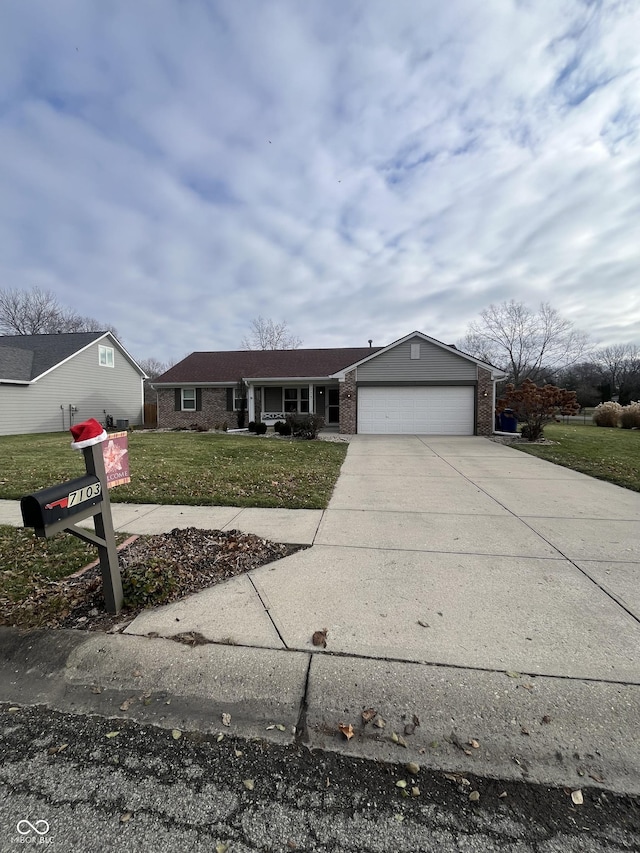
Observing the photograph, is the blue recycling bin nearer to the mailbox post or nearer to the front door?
the front door

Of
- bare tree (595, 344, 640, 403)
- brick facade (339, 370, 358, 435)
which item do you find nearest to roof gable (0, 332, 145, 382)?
brick facade (339, 370, 358, 435)

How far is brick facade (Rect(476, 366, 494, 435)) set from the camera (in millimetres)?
17094

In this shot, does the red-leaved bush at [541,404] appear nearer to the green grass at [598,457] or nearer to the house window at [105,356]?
the green grass at [598,457]

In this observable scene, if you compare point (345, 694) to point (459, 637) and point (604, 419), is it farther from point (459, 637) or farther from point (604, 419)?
point (604, 419)

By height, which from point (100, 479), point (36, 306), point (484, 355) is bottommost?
point (100, 479)

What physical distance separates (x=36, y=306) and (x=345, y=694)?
146ft

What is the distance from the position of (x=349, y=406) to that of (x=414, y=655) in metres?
15.2

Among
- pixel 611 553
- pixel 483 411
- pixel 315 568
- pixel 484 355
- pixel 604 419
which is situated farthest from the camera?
pixel 484 355

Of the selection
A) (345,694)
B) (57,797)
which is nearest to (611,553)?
(345,694)

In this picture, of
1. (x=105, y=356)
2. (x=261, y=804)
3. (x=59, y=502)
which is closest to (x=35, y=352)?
(x=105, y=356)

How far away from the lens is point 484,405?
1711 cm

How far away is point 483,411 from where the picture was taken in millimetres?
17109

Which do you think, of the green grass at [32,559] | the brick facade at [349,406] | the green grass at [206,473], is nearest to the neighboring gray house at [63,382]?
the green grass at [206,473]

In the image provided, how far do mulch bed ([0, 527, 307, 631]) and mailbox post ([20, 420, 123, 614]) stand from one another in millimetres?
196
